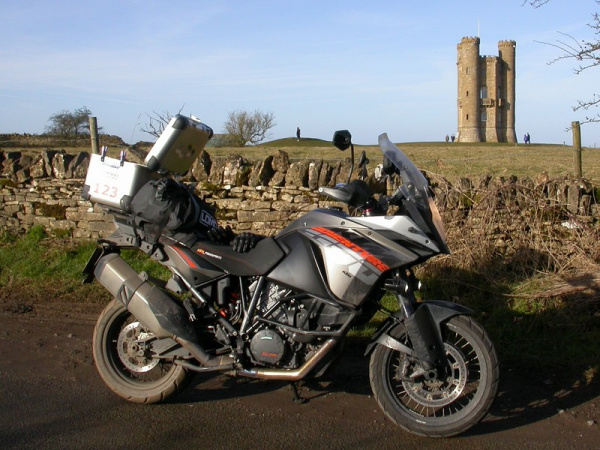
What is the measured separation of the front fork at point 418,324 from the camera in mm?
3930

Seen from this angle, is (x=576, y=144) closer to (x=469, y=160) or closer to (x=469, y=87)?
(x=469, y=160)

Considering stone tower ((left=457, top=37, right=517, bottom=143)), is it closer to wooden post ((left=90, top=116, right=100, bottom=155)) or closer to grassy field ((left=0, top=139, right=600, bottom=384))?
wooden post ((left=90, top=116, right=100, bottom=155))

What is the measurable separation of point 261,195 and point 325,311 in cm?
406

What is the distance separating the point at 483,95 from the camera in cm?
8294

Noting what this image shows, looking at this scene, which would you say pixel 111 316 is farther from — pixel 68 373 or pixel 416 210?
pixel 416 210

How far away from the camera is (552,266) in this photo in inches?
260

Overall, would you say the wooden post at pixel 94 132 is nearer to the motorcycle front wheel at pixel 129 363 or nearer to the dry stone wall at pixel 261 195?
the dry stone wall at pixel 261 195

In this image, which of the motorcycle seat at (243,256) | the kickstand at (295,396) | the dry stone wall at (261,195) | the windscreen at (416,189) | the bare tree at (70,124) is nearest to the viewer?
the windscreen at (416,189)

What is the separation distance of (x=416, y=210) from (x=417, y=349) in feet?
2.65

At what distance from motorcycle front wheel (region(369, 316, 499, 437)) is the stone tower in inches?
3117

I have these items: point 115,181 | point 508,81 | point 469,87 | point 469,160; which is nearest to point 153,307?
Answer: point 115,181

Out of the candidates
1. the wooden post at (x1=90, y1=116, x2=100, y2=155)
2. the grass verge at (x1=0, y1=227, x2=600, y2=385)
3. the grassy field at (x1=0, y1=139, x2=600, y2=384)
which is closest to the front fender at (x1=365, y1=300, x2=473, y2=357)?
the grass verge at (x1=0, y1=227, x2=600, y2=385)

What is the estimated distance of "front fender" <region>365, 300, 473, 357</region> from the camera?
3.96 metres

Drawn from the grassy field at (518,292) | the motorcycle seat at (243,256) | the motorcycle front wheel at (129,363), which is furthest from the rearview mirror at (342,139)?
the grassy field at (518,292)
